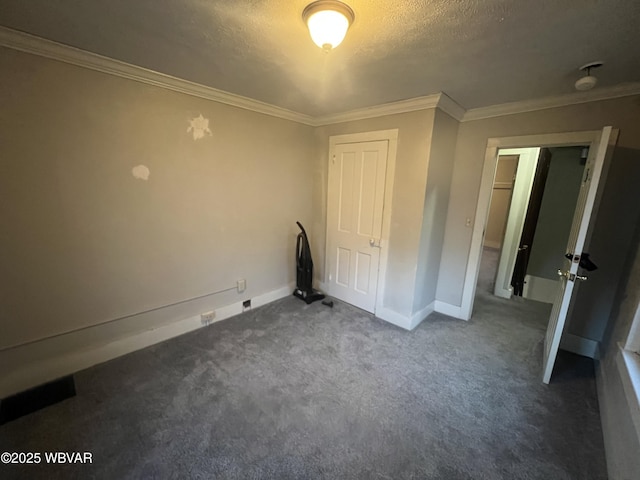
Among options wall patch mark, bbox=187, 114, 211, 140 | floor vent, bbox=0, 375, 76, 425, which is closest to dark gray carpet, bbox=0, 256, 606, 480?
floor vent, bbox=0, 375, 76, 425

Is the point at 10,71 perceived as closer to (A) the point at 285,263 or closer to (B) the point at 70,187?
(B) the point at 70,187

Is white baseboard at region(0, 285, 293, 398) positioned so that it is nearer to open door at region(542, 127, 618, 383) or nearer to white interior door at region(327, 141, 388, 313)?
white interior door at region(327, 141, 388, 313)

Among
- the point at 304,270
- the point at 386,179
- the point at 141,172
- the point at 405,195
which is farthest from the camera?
the point at 304,270

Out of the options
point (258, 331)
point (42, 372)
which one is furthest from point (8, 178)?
point (258, 331)

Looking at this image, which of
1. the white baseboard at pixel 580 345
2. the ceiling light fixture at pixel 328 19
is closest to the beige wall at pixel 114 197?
the ceiling light fixture at pixel 328 19

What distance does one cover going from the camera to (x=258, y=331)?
2.61 m

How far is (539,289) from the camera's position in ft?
Answer: 11.8

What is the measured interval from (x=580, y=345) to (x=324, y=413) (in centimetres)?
250

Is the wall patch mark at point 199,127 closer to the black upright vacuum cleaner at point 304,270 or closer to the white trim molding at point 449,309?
the black upright vacuum cleaner at point 304,270

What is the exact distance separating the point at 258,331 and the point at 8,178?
83.2 inches

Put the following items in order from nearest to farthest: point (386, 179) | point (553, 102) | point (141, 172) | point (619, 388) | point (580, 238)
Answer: point (619, 388)
point (580, 238)
point (141, 172)
point (553, 102)
point (386, 179)

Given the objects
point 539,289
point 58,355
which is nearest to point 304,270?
point 58,355

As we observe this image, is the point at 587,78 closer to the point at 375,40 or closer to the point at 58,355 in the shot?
the point at 375,40

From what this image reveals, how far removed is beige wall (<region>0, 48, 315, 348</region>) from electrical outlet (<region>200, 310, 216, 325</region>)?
3.2 inches
